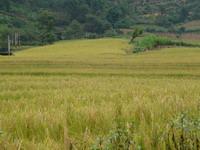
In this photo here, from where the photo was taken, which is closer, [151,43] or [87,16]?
[151,43]

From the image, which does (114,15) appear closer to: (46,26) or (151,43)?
(46,26)

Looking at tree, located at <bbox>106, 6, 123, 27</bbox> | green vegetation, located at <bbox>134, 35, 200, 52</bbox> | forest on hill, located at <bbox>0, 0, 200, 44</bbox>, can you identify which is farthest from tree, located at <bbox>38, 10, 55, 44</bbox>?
tree, located at <bbox>106, 6, 123, 27</bbox>

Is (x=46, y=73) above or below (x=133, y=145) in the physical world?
below

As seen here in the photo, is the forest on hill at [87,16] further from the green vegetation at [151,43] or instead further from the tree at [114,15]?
the green vegetation at [151,43]

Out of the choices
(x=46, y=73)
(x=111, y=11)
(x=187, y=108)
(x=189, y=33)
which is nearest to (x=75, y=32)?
(x=111, y=11)

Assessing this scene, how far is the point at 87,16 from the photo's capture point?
4958 inches

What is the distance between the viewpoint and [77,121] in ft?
18.3

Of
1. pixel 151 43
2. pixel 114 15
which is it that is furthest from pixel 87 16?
pixel 151 43

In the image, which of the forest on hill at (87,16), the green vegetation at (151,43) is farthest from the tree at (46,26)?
the green vegetation at (151,43)

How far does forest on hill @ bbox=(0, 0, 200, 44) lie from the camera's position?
111 m

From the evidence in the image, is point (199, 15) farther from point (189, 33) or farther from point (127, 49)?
point (127, 49)

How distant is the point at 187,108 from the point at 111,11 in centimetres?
12734

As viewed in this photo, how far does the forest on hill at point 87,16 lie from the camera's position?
363 ft

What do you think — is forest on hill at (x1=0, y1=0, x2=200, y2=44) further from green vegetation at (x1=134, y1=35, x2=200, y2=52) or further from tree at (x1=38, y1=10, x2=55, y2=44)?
green vegetation at (x1=134, y1=35, x2=200, y2=52)
